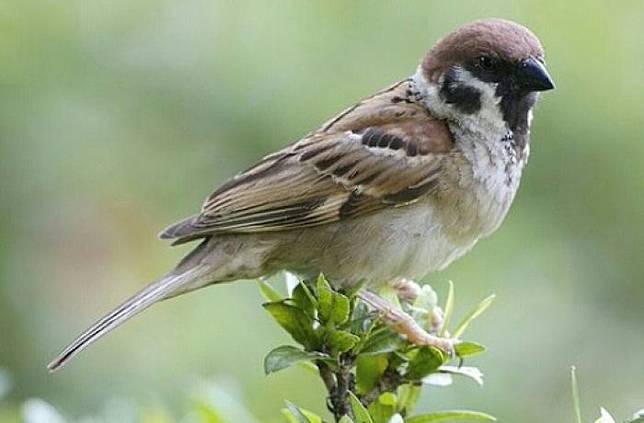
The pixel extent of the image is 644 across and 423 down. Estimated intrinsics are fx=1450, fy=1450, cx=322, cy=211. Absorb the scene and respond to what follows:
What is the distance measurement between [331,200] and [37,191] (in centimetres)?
94

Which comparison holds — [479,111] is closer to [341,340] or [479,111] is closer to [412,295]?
[412,295]

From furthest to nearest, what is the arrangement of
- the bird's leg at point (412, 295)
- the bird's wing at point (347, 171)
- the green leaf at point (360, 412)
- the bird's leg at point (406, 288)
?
the bird's wing at point (347, 171) < the bird's leg at point (406, 288) < the bird's leg at point (412, 295) < the green leaf at point (360, 412)

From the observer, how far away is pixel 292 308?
1.66 m

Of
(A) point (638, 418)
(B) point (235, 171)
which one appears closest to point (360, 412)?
(A) point (638, 418)

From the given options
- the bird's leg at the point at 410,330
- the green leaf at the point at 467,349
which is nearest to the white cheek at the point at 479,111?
the bird's leg at the point at 410,330

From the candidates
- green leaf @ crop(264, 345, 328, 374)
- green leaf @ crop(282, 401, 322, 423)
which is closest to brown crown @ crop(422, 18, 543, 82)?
green leaf @ crop(264, 345, 328, 374)

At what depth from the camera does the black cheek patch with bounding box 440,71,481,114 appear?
257 cm

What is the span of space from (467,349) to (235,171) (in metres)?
1.65

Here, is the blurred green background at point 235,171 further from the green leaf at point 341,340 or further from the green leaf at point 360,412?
the green leaf at point 360,412

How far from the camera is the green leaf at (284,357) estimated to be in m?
1.57

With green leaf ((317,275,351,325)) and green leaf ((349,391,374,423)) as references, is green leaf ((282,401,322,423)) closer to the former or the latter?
green leaf ((349,391,374,423))

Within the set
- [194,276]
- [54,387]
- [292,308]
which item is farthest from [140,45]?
[292,308]

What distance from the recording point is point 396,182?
2.57 m

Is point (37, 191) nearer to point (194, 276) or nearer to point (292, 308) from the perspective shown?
point (194, 276)
